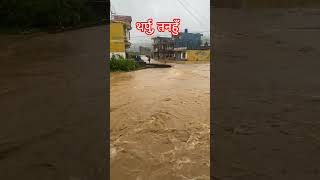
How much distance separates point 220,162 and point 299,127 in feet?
6.58

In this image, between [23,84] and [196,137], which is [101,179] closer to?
[196,137]

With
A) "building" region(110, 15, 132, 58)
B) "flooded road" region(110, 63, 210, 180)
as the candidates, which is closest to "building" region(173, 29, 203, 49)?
"building" region(110, 15, 132, 58)

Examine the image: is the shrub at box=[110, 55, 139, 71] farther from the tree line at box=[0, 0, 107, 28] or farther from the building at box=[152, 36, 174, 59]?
the building at box=[152, 36, 174, 59]

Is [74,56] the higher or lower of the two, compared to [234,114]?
higher

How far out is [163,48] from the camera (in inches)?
1996

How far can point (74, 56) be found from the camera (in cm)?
1636

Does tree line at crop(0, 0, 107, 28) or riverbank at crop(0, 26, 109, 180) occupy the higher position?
tree line at crop(0, 0, 107, 28)

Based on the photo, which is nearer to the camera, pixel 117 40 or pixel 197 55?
pixel 117 40

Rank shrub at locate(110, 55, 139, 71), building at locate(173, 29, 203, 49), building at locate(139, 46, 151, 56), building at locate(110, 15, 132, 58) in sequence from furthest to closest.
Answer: building at locate(139, 46, 151, 56)
building at locate(173, 29, 203, 49)
building at locate(110, 15, 132, 58)
shrub at locate(110, 55, 139, 71)

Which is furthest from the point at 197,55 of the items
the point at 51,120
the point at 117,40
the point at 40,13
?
the point at 51,120

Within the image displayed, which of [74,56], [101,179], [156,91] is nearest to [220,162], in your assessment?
[101,179]

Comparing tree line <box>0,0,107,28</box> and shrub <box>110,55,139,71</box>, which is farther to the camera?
shrub <box>110,55,139,71</box>

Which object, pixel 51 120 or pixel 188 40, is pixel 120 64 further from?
pixel 188 40

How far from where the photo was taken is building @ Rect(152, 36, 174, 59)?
164 feet
